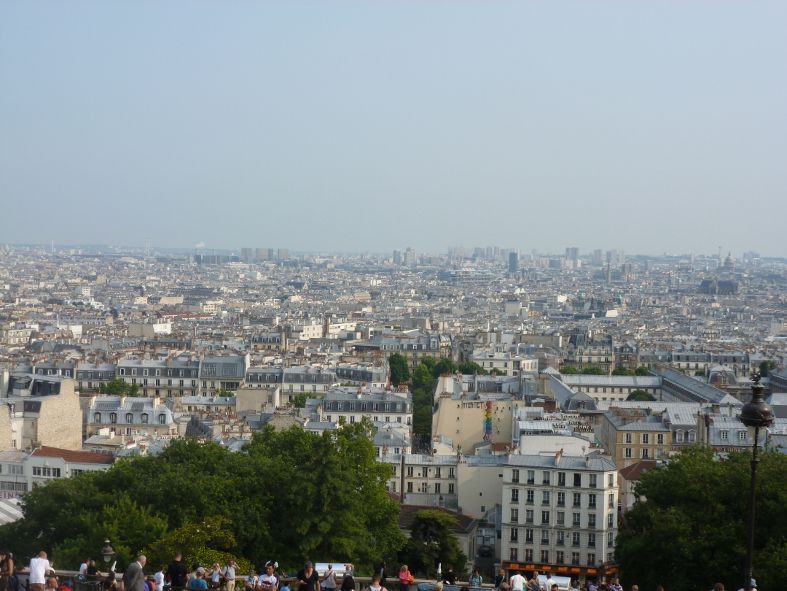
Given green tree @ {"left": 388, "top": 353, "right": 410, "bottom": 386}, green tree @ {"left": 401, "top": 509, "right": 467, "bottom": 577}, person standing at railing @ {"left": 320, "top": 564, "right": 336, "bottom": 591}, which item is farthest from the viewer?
green tree @ {"left": 388, "top": 353, "right": 410, "bottom": 386}

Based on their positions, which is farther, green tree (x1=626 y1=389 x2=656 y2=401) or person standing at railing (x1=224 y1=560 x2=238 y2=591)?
green tree (x1=626 y1=389 x2=656 y2=401)

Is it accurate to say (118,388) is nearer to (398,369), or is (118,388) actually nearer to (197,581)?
(398,369)

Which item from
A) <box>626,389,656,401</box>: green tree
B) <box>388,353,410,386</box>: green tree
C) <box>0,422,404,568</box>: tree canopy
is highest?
<box>0,422,404,568</box>: tree canopy

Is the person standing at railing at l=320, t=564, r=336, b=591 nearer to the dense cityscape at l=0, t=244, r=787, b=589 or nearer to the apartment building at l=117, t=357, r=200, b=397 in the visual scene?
the dense cityscape at l=0, t=244, r=787, b=589

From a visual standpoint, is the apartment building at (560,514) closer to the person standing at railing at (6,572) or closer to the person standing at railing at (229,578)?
the person standing at railing at (229,578)

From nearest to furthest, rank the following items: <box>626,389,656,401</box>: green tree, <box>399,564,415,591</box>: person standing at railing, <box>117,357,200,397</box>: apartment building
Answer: <box>399,564,415,591</box>: person standing at railing → <box>626,389,656,401</box>: green tree → <box>117,357,200,397</box>: apartment building

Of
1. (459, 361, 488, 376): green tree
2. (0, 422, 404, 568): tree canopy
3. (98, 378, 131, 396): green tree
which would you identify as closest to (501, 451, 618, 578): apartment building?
(0, 422, 404, 568): tree canopy

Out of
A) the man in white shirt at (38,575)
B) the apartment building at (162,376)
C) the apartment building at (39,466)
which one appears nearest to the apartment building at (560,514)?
the apartment building at (39,466)
